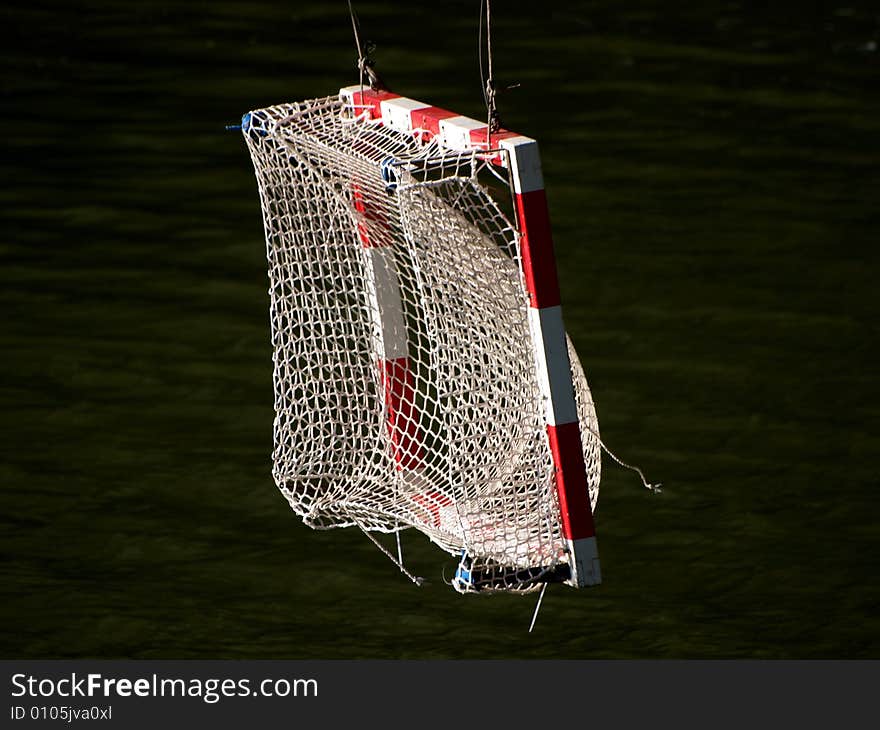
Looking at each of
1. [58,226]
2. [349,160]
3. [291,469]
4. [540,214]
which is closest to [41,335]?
[58,226]

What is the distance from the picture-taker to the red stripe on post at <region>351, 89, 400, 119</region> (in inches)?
234

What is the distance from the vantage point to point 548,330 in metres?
4.99

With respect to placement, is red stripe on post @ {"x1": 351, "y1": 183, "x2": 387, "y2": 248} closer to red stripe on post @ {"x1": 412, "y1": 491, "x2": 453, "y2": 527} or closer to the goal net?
the goal net

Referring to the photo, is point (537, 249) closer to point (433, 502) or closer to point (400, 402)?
point (433, 502)

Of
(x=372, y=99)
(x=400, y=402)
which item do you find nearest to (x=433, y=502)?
(x=400, y=402)

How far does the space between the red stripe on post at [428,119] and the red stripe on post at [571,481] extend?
1.11 meters

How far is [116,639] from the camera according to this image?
7012mm

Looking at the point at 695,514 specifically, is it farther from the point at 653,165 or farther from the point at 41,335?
the point at 653,165

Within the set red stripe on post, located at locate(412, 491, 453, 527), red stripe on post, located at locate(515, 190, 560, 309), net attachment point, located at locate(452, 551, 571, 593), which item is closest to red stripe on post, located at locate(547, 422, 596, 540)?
net attachment point, located at locate(452, 551, 571, 593)

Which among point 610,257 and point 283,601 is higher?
point 610,257

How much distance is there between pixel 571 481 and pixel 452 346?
788 millimetres

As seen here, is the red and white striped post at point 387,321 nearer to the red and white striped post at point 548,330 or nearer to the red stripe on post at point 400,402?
the red stripe on post at point 400,402

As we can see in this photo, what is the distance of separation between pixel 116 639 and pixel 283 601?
77 centimetres

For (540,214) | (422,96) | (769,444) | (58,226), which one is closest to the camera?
(540,214)
